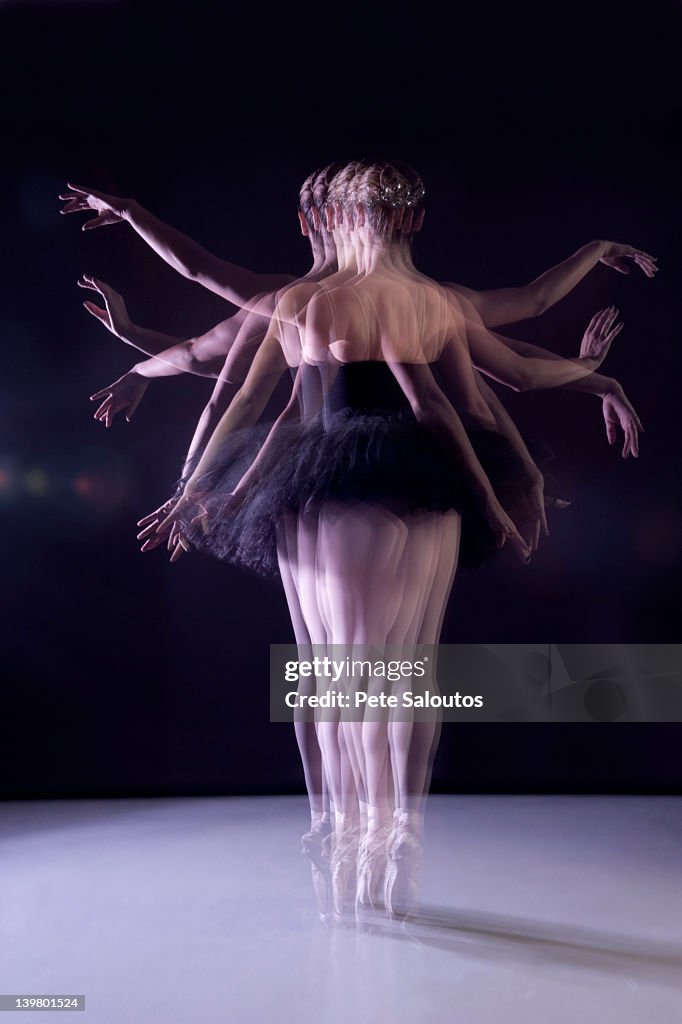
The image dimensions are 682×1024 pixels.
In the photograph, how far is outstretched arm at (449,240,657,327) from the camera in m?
2.51

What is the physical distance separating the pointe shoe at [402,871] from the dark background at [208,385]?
107cm

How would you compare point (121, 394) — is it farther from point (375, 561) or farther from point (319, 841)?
point (319, 841)

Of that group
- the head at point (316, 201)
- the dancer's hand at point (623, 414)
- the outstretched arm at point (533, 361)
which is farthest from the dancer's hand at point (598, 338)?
the head at point (316, 201)

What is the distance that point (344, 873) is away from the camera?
209 centimetres

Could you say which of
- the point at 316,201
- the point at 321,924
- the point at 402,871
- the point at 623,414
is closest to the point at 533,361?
the point at 623,414

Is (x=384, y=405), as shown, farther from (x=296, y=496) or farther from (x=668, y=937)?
(x=668, y=937)

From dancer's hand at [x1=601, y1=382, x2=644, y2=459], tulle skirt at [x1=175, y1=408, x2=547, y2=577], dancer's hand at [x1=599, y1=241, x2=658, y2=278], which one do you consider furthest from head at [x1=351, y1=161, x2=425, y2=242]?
dancer's hand at [x1=601, y1=382, x2=644, y2=459]

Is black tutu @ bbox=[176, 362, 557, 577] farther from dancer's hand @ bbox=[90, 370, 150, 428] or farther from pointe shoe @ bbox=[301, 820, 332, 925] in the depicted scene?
pointe shoe @ bbox=[301, 820, 332, 925]

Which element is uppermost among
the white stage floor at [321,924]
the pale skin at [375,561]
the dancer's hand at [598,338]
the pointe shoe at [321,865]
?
the dancer's hand at [598,338]

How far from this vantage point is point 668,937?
1.96 meters

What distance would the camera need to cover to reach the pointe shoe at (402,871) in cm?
204

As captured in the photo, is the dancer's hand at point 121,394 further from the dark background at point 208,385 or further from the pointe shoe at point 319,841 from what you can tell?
the pointe shoe at point 319,841

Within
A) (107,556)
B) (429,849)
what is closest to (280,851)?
(429,849)

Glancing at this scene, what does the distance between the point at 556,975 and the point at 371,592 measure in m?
0.84
